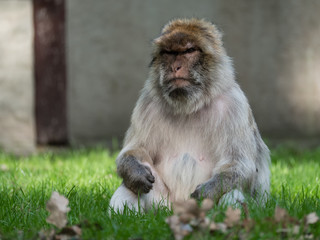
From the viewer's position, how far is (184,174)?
413cm

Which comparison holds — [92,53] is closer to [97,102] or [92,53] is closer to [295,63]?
[97,102]

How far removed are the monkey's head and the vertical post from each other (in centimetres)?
431

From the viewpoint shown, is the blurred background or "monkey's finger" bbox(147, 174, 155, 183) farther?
the blurred background

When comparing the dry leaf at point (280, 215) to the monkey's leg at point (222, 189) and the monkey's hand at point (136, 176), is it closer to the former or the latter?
the monkey's leg at point (222, 189)

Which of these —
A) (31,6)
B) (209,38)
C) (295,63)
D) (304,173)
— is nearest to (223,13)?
(295,63)

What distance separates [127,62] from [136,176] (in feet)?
16.7

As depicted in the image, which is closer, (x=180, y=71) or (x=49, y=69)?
(x=180, y=71)

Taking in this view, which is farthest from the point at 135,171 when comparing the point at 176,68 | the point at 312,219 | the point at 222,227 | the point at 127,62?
the point at 127,62

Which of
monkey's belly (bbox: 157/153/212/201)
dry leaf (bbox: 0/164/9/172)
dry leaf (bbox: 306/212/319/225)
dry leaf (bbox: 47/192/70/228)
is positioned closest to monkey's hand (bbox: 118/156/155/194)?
monkey's belly (bbox: 157/153/212/201)

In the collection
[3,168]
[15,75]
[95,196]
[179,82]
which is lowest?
[3,168]

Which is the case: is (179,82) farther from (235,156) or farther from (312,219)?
(312,219)

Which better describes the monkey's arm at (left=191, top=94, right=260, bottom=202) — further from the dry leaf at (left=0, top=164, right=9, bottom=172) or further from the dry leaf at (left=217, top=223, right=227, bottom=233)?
the dry leaf at (left=0, top=164, right=9, bottom=172)

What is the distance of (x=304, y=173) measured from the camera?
583 cm

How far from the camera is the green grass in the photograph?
3189 mm
